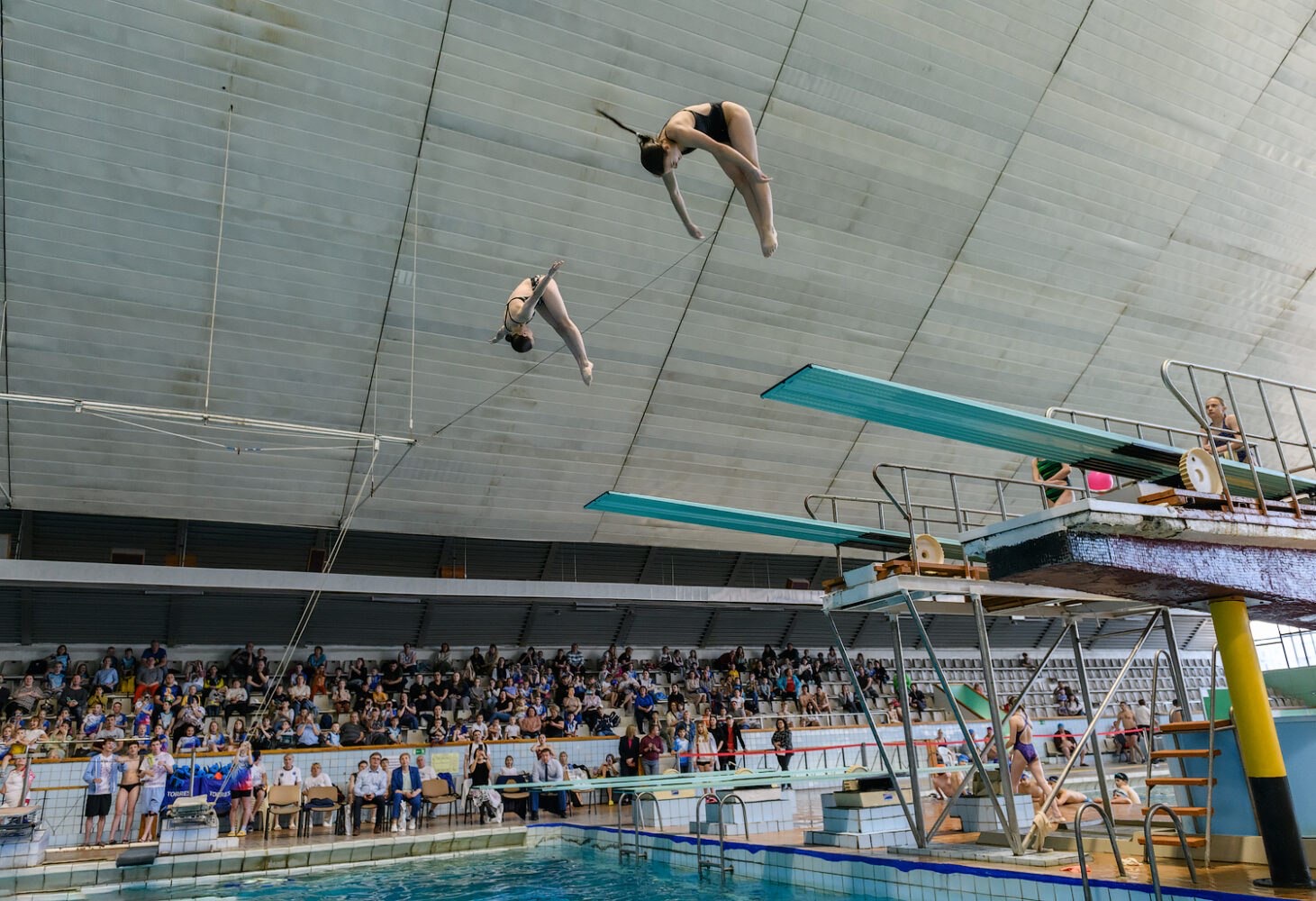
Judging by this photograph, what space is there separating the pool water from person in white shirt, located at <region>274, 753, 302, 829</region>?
3.12 m

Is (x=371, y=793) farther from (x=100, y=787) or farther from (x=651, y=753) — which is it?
(x=651, y=753)

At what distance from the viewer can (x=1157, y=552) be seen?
5301 millimetres

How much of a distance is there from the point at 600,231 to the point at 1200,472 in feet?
29.8

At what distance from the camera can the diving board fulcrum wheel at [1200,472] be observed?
18.3 ft

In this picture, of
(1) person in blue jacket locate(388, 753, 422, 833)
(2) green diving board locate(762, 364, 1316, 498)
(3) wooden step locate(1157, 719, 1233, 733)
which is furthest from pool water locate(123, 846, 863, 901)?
(2) green diving board locate(762, 364, 1316, 498)

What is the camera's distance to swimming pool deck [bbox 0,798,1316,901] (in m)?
8.24

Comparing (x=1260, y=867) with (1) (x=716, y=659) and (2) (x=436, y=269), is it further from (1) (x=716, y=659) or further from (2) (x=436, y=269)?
(1) (x=716, y=659)

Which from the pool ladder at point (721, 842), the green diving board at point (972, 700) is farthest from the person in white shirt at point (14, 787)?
the green diving board at point (972, 700)

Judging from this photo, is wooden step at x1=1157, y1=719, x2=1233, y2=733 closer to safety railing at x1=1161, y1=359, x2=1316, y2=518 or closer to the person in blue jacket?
safety railing at x1=1161, y1=359, x2=1316, y2=518

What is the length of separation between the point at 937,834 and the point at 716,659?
13.5m

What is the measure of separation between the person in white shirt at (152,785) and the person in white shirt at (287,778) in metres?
1.58

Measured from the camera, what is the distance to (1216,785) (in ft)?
20.8

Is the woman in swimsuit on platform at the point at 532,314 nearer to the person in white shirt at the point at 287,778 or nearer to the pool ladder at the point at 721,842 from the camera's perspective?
the pool ladder at the point at 721,842

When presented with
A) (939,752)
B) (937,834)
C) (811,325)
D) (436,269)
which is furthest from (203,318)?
(939,752)
